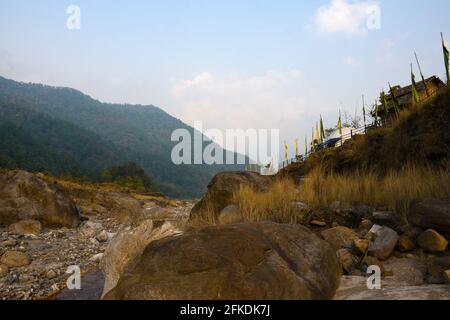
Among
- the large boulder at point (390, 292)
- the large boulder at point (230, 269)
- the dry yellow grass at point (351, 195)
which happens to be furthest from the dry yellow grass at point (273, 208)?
the large boulder at point (230, 269)

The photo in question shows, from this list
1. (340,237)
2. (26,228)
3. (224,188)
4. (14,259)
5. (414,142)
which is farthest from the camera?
(26,228)

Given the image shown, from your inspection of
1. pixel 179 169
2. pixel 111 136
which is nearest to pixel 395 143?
pixel 179 169

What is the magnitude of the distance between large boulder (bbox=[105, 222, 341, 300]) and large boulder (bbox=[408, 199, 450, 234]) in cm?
197

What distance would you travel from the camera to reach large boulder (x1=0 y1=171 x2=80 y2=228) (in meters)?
13.4

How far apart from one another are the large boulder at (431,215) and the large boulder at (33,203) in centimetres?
1273

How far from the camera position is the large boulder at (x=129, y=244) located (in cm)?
477

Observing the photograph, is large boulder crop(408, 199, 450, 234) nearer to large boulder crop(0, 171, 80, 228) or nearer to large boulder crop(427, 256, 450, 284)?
large boulder crop(427, 256, 450, 284)

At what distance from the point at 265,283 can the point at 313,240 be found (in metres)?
1.21

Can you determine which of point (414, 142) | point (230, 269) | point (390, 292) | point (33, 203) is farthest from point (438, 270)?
point (33, 203)

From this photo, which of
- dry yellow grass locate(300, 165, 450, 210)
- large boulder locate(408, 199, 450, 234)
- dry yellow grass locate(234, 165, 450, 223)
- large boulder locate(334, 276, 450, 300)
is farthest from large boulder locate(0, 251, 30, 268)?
large boulder locate(408, 199, 450, 234)

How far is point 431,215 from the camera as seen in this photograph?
4762mm

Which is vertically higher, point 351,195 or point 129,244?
point 351,195

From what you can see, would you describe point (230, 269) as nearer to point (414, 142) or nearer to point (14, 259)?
point (14, 259)

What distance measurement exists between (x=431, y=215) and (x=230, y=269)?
3.30 meters
